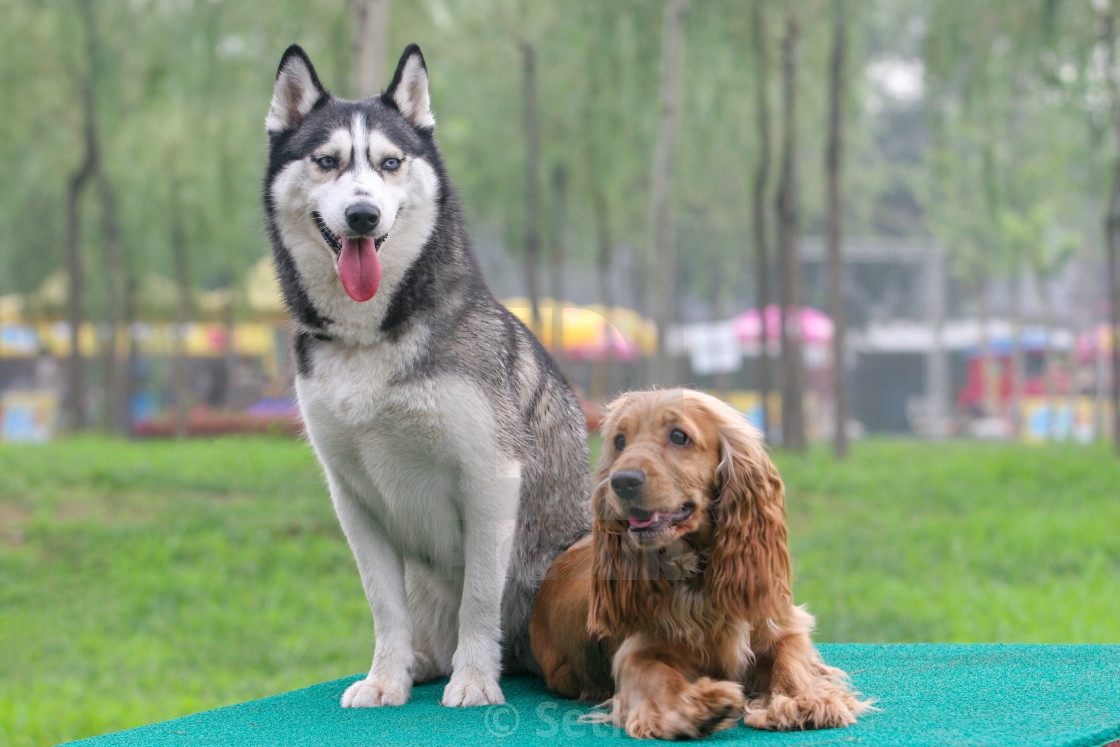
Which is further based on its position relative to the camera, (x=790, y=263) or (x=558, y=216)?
(x=558, y=216)

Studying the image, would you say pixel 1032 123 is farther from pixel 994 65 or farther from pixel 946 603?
pixel 946 603

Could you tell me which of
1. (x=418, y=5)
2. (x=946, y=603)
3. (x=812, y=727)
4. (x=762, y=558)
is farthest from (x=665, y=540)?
(x=418, y=5)

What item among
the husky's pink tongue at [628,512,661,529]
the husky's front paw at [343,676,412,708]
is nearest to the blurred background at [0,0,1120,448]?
the husky's front paw at [343,676,412,708]

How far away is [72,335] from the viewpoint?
1812cm

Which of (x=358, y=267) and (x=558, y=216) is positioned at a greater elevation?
(x=558, y=216)

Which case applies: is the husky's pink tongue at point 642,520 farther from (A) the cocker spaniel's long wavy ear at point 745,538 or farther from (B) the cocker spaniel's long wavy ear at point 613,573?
(A) the cocker spaniel's long wavy ear at point 745,538

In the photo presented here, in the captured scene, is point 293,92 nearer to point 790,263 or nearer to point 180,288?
point 790,263

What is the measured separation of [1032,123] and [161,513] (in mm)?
20755

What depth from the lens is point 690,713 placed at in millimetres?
2672

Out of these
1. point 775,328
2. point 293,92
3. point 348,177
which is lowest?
point 775,328

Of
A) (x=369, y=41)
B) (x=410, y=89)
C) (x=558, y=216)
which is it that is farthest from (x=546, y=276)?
(x=410, y=89)

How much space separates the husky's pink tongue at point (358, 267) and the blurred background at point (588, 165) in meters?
2.59

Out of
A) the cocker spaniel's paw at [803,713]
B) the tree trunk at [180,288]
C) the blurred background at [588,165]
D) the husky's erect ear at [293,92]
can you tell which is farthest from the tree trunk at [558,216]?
the cocker spaniel's paw at [803,713]

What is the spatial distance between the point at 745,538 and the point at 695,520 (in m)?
0.15
